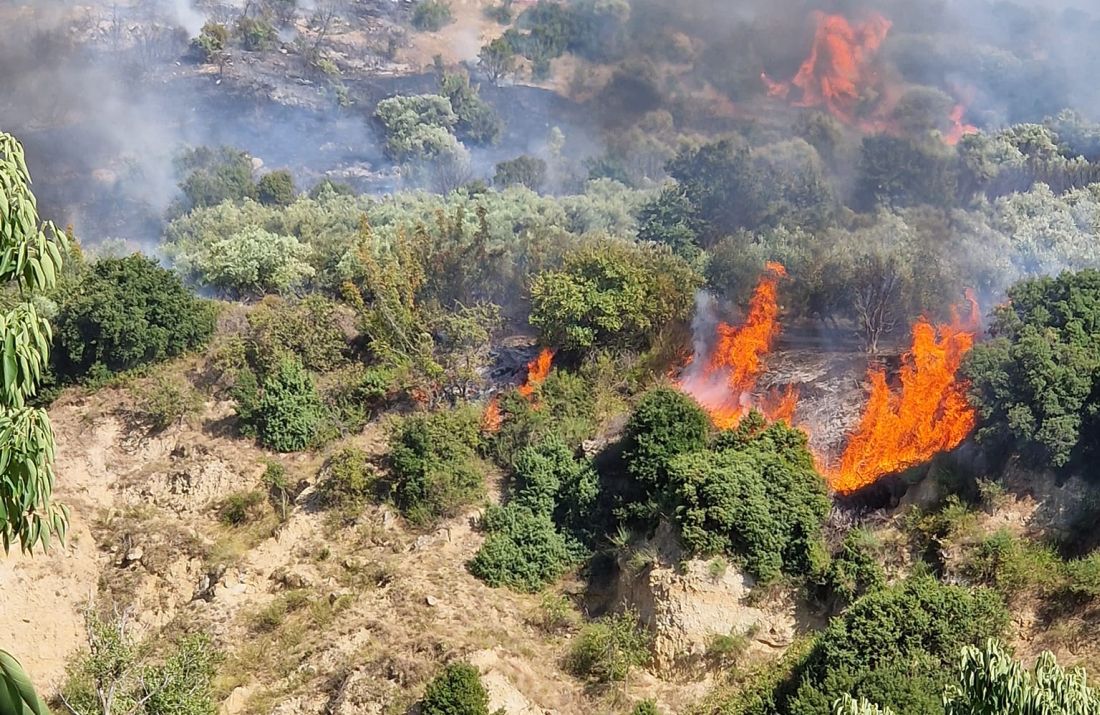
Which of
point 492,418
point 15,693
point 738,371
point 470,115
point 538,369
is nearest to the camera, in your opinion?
point 15,693

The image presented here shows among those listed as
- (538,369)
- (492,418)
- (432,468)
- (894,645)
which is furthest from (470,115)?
(894,645)

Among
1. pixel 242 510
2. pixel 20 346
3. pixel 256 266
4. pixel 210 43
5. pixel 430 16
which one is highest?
pixel 20 346

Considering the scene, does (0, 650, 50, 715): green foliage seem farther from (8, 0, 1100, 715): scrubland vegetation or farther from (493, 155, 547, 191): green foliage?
(493, 155, 547, 191): green foliage

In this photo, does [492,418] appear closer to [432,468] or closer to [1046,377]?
[432,468]

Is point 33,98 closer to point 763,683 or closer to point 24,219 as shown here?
point 763,683

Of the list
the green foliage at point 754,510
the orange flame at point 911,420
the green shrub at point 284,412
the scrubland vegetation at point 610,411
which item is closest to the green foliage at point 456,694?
the scrubland vegetation at point 610,411


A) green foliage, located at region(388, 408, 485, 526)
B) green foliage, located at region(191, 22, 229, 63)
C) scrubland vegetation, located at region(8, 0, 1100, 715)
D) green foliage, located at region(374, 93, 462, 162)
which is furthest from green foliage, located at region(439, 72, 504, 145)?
green foliage, located at region(388, 408, 485, 526)

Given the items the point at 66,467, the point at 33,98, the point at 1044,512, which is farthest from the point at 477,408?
the point at 33,98
